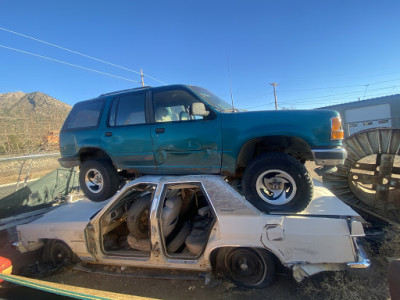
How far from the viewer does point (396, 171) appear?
4.14 m

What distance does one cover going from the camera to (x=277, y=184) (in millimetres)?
2670

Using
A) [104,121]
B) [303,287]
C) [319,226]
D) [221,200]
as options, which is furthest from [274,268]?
[104,121]

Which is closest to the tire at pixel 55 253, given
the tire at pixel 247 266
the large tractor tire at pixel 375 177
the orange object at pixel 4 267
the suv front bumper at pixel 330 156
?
the orange object at pixel 4 267

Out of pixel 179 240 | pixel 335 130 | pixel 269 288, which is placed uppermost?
pixel 335 130

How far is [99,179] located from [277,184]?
9.65 feet

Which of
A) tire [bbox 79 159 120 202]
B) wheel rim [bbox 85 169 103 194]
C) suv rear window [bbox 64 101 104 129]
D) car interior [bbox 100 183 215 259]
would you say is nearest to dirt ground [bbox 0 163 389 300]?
car interior [bbox 100 183 215 259]

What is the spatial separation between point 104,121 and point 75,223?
1662mm

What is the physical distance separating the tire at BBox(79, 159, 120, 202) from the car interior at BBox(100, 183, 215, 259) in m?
0.42

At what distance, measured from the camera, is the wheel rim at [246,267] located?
2.45 metres

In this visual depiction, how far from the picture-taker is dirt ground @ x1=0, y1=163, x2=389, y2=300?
227 cm

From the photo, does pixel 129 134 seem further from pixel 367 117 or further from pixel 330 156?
pixel 367 117

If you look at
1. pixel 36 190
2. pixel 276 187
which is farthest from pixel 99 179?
pixel 36 190

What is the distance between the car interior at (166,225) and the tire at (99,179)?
1.38ft

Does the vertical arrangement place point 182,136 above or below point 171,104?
below
